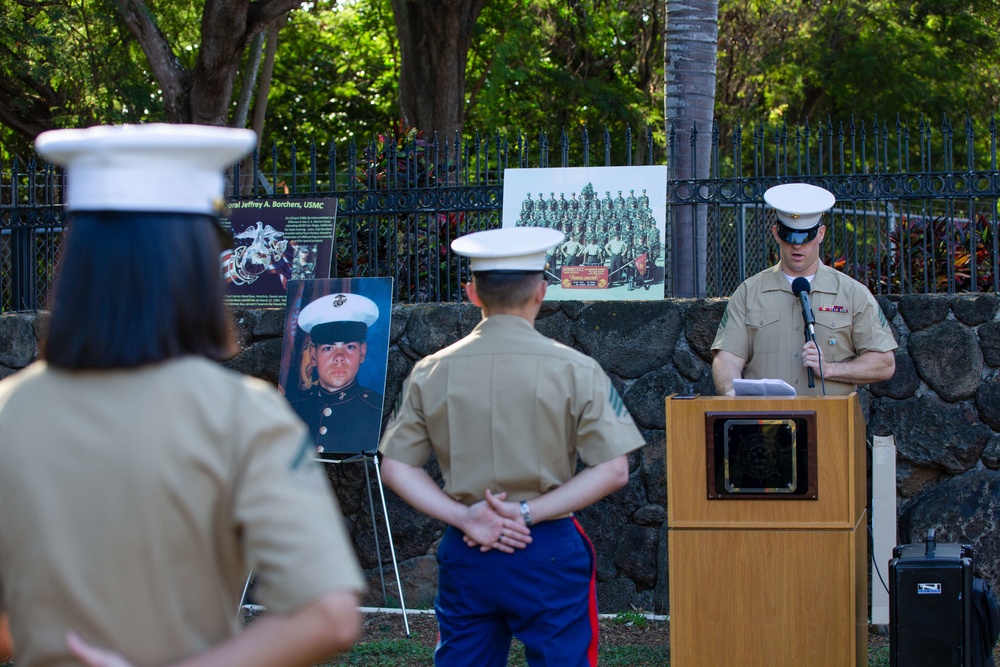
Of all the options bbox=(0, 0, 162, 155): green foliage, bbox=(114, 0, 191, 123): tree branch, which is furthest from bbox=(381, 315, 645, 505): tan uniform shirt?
bbox=(0, 0, 162, 155): green foliage

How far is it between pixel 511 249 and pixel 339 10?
70.9 ft

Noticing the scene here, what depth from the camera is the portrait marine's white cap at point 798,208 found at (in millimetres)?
5125

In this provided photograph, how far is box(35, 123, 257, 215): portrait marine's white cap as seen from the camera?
1.63 meters

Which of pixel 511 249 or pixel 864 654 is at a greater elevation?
pixel 511 249

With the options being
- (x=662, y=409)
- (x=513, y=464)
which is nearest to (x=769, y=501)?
(x=513, y=464)

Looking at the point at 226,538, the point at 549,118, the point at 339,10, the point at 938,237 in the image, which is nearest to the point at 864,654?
the point at 938,237

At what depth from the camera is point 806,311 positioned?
481 centimetres

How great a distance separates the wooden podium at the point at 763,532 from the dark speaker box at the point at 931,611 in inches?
6.9

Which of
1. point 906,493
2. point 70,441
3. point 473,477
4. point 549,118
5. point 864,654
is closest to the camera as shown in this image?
point 70,441

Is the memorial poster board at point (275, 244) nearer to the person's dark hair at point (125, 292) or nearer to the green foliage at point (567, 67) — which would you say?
the person's dark hair at point (125, 292)

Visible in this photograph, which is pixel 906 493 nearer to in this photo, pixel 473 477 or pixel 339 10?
pixel 473 477

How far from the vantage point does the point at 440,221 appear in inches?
278

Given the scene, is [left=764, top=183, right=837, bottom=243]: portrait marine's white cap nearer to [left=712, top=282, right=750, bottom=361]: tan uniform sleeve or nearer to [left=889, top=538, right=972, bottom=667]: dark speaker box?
[left=712, top=282, right=750, bottom=361]: tan uniform sleeve

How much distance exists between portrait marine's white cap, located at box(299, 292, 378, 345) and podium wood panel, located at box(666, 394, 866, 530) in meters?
2.27
